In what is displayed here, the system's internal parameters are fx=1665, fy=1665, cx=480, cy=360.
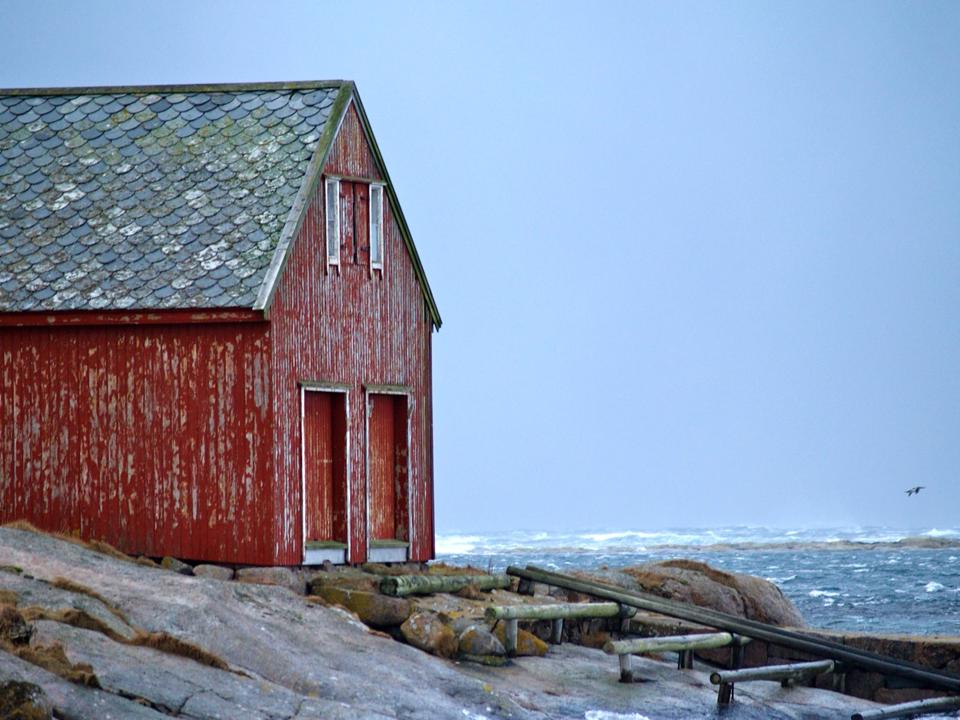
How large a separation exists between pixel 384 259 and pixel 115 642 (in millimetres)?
9948

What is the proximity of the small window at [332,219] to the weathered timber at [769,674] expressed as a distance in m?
7.99

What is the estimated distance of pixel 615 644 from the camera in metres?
20.7

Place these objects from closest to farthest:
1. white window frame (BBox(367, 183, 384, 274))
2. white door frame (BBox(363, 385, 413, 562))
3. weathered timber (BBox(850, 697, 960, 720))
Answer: weathered timber (BBox(850, 697, 960, 720)) → white door frame (BBox(363, 385, 413, 562)) → white window frame (BBox(367, 183, 384, 274))

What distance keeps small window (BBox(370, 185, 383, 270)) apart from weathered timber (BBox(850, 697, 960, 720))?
377 inches

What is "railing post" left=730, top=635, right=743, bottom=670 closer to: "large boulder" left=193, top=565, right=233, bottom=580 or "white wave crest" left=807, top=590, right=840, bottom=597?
"large boulder" left=193, top=565, right=233, bottom=580

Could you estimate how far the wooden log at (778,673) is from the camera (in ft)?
67.9

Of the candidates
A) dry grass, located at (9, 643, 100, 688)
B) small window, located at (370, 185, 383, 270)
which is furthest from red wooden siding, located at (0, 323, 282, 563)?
dry grass, located at (9, 643, 100, 688)

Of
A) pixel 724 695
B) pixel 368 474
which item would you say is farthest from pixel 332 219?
pixel 724 695

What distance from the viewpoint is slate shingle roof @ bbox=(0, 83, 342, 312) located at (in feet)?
74.4

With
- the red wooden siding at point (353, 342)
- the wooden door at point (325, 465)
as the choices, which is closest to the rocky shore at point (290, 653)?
the wooden door at point (325, 465)

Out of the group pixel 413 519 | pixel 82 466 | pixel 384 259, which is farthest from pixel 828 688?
pixel 82 466

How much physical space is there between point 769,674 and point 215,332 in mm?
8617

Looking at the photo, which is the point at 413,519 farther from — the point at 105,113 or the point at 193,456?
the point at 105,113

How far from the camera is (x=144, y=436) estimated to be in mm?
22594
